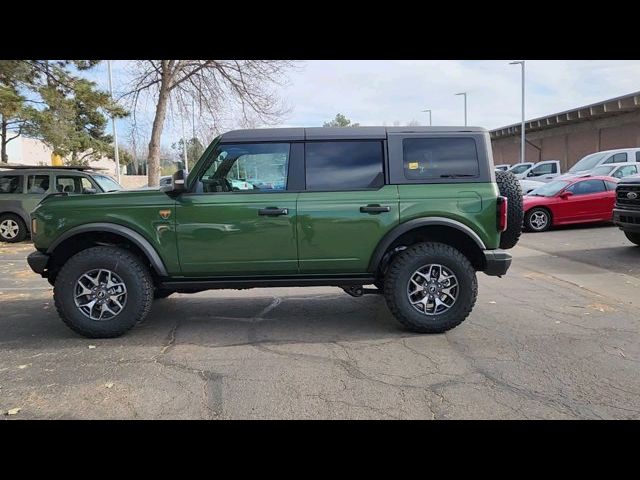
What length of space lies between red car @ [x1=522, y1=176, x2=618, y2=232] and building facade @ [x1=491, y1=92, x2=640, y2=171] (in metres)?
13.8

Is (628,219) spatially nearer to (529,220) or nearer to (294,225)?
(529,220)

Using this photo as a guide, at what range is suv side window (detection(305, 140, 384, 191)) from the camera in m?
4.66

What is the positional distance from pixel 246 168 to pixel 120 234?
54.8 inches

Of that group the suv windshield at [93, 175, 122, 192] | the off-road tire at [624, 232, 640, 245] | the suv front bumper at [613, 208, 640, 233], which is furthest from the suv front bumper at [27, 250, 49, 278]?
the off-road tire at [624, 232, 640, 245]

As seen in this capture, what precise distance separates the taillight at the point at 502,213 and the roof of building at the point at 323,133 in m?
0.78

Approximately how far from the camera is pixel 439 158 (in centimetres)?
470

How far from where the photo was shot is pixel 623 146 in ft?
90.7

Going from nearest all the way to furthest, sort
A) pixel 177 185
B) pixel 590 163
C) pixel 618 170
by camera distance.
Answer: pixel 177 185, pixel 618 170, pixel 590 163

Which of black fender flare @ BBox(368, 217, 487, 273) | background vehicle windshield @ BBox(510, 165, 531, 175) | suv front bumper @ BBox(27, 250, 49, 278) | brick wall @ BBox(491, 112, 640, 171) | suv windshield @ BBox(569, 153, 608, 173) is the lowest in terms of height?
suv front bumper @ BBox(27, 250, 49, 278)

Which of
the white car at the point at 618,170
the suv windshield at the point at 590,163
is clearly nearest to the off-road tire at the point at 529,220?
the white car at the point at 618,170

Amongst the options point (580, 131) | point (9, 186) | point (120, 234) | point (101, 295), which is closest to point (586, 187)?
point (120, 234)

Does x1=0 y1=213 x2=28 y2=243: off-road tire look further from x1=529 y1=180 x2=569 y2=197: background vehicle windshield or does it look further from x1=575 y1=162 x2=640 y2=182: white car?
x1=575 y1=162 x2=640 y2=182: white car

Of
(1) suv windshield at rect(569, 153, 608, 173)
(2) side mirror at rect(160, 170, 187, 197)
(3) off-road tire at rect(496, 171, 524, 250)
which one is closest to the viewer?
(2) side mirror at rect(160, 170, 187, 197)
